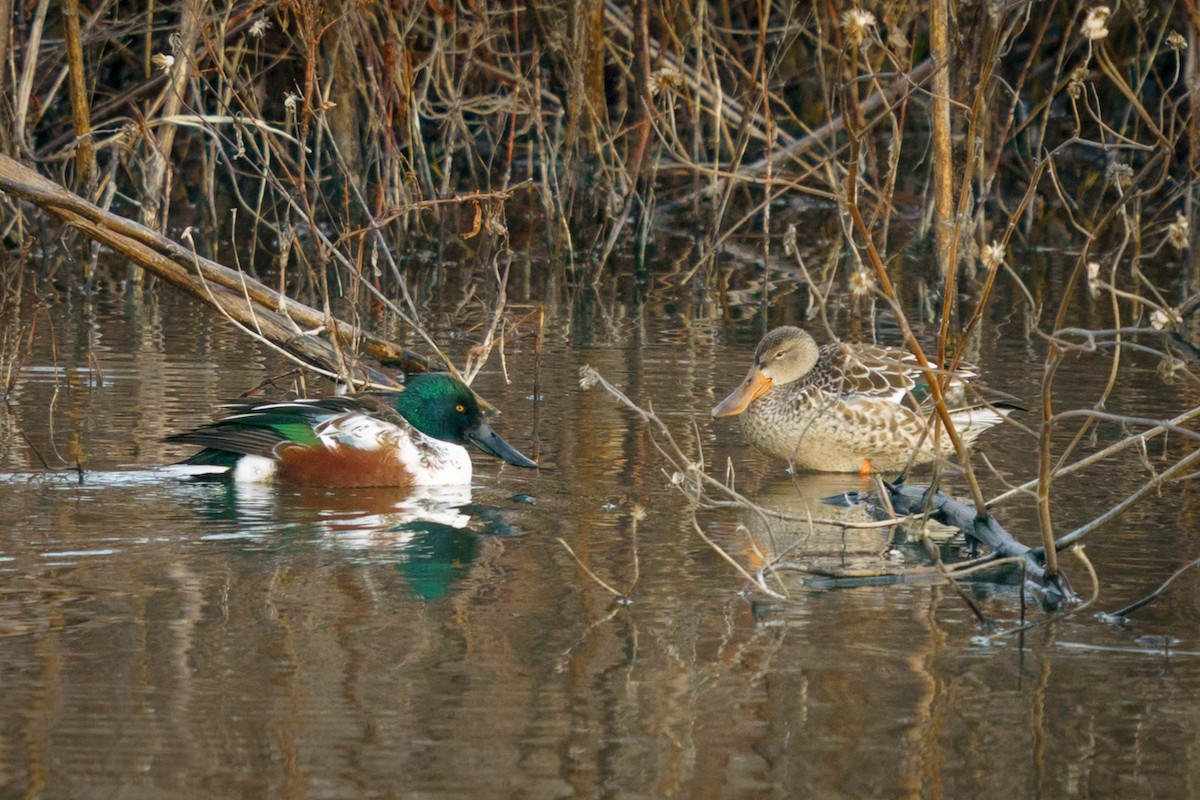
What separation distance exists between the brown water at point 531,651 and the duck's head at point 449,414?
15cm

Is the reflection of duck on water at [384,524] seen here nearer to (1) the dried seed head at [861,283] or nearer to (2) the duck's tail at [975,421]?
(1) the dried seed head at [861,283]

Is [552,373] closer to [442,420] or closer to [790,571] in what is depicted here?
[442,420]

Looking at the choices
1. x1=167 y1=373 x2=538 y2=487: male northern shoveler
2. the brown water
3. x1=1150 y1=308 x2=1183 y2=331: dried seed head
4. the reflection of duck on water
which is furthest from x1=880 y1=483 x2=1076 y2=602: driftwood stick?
x1=167 y1=373 x2=538 y2=487: male northern shoveler

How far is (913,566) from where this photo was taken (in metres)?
5.27

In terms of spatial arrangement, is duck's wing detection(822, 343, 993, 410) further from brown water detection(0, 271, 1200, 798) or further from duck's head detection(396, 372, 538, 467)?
duck's head detection(396, 372, 538, 467)

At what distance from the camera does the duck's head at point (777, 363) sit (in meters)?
7.57

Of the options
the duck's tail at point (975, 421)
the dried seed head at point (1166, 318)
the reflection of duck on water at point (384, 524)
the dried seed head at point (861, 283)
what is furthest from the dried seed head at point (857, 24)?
the duck's tail at point (975, 421)

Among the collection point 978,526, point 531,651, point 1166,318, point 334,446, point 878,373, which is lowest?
point 531,651

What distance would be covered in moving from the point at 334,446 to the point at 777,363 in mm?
2088

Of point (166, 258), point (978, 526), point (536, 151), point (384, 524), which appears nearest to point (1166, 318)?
point (978, 526)

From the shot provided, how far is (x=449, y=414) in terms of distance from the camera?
268 inches

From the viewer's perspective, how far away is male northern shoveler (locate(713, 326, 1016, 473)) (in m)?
7.12

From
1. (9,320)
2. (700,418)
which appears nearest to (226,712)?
(700,418)

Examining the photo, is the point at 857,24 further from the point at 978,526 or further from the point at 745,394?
the point at 745,394
